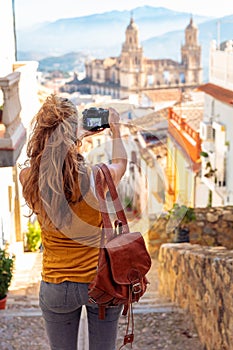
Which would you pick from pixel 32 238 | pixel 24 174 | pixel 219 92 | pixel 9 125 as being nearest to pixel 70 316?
pixel 24 174

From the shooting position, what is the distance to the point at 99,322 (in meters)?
1.83

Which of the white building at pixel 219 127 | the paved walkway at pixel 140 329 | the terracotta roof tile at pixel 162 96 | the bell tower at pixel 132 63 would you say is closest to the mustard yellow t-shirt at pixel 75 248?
the paved walkway at pixel 140 329

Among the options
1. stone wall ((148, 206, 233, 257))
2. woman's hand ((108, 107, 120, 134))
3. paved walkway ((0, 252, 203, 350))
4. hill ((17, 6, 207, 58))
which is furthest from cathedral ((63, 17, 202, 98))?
woman's hand ((108, 107, 120, 134))

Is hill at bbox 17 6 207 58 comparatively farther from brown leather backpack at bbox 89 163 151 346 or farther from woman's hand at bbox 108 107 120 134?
brown leather backpack at bbox 89 163 151 346

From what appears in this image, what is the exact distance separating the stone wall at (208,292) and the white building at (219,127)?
16.5 feet

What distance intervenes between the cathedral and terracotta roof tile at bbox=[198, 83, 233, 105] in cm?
4228

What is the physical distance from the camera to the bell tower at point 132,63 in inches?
2240

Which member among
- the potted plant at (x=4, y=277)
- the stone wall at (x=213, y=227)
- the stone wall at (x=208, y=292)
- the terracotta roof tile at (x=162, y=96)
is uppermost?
the stone wall at (x=208, y=292)

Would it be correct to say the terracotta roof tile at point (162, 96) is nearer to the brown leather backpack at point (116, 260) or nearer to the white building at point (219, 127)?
the white building at point (219, 127)

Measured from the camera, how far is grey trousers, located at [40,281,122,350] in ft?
5.85

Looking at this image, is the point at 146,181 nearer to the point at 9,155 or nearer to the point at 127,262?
the point at 127,262

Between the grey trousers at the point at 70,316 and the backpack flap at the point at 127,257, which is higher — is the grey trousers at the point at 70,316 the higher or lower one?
the lower one

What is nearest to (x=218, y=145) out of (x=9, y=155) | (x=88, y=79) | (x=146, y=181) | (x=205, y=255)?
(x=9, y=155)

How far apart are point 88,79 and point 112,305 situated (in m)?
37.1
